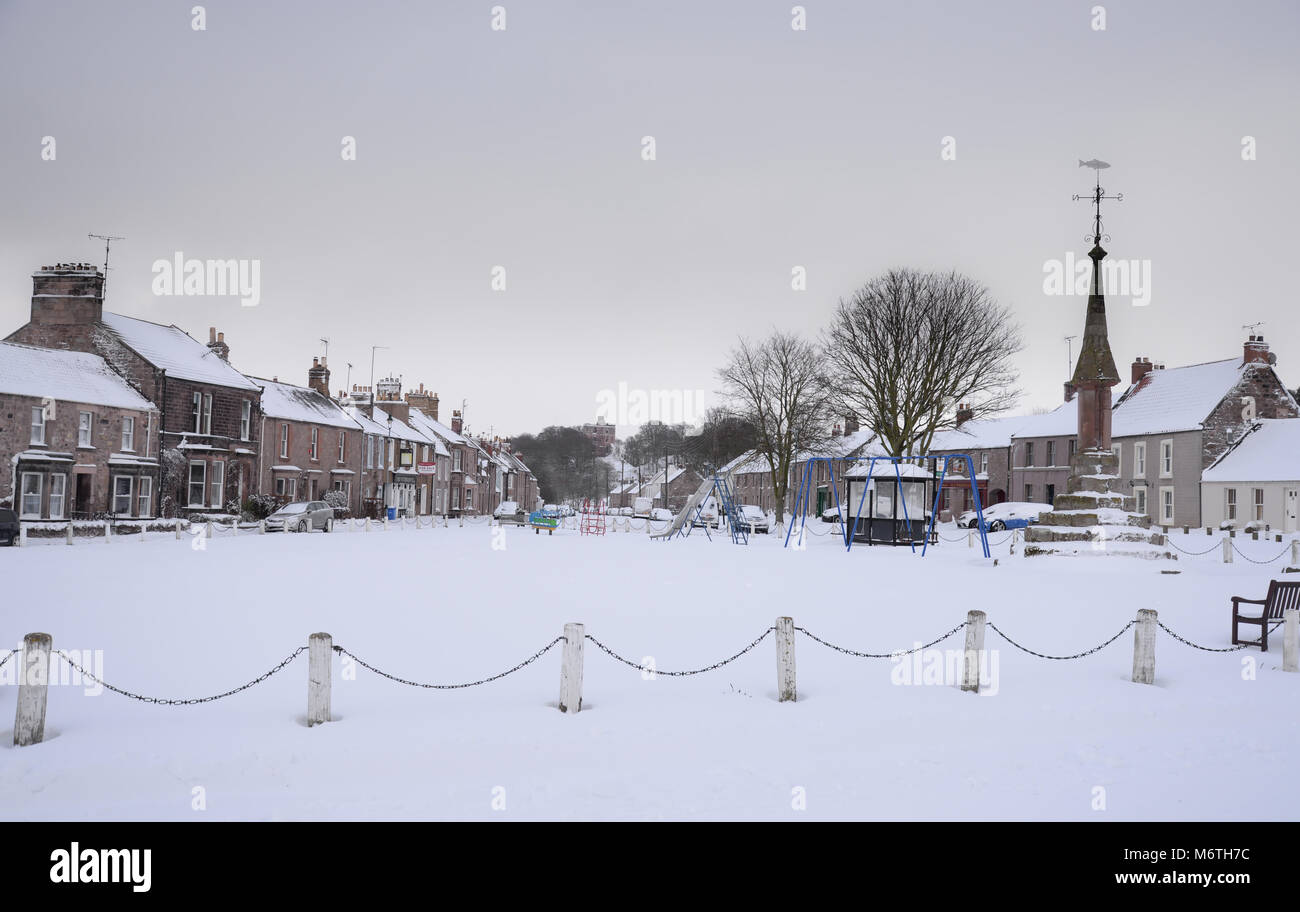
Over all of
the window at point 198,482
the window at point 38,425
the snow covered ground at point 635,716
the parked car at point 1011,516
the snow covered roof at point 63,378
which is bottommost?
the snow covered ground at point 635,716

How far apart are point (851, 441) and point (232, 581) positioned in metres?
68.3

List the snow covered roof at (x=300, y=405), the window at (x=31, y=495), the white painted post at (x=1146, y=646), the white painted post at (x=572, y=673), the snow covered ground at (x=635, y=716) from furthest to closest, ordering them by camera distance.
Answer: the snow covered roof at (x=300, y=405) → the window at (x=31, y=495) → the white painted post at (x=1146, y=646) → the white painted post at (x=572, y=673) → the snow covered ground at (x=635, y=716)

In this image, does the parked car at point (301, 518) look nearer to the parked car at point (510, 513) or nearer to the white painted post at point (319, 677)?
the parked car at point (510, 513)

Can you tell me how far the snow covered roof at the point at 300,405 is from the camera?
1916 inches

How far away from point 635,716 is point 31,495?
112 ft

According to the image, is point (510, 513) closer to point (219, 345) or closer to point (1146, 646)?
point (219, 345)

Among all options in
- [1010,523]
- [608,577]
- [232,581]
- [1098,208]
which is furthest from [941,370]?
[232,581]

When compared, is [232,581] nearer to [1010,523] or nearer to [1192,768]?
[1192,768]

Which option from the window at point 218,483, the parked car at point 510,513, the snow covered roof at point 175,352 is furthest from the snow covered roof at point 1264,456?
the snow covered roof at point 175,352

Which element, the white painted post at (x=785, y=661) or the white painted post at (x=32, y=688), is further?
the white painted post at (x=785, y=661)

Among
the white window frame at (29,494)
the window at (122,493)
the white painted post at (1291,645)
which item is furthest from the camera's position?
the window at (122,493)

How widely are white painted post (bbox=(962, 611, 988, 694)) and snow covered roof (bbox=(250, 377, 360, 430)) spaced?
43.3m

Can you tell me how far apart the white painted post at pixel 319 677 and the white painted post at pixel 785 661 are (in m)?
4.56

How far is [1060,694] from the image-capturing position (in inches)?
386
